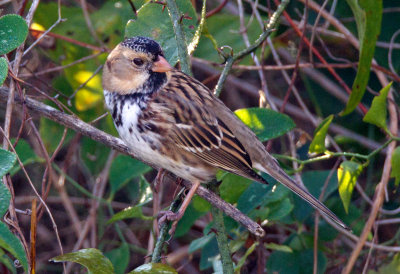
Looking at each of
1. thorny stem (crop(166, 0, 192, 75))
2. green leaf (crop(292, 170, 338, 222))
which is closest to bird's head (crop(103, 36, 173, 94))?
thorny stem (crop(166, 0, 192, 75))

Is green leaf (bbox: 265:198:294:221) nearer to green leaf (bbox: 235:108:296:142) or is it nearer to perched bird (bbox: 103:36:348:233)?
perched bird (bbox: 103:36:348:233)

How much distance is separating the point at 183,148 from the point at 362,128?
5.09 ft

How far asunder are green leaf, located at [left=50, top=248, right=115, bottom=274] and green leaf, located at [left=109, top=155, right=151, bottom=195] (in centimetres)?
93

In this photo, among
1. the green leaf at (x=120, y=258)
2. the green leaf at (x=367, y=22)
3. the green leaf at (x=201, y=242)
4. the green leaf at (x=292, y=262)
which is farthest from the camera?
the green leaf at (x=120, y=258)

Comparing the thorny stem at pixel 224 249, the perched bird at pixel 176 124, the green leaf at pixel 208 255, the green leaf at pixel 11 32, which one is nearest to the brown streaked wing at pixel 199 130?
the perched bird at pixel 176 124

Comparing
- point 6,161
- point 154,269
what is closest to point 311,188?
point 154,269

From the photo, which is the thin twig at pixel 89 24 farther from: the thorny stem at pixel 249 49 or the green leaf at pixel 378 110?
the green leaf at pixel 378 110

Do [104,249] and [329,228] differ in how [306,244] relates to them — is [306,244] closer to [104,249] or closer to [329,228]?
[329,228]

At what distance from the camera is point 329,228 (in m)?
2.69

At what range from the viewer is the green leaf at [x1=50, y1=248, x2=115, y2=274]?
1522mm

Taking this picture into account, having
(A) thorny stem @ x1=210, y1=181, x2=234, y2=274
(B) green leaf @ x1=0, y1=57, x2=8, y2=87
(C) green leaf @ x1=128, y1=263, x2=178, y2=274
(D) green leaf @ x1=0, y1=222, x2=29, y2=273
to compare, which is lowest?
(A) thorny stem @ x1=210, y1=181, x2=234, y2=274

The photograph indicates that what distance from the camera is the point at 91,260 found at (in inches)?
61.9

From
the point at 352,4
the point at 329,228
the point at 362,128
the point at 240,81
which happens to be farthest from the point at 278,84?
the point at 352,4

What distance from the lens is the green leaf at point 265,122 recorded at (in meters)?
2.18
